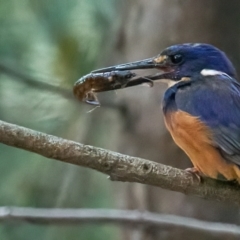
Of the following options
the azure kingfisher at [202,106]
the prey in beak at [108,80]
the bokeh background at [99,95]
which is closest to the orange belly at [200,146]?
the azure kingfisher at [202,106]

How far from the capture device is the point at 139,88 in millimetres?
2436

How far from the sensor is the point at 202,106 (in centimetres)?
195

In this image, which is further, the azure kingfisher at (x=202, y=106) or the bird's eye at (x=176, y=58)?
the bird's eye at (x=176, y=58)

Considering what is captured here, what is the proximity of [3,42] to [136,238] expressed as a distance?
870 mm

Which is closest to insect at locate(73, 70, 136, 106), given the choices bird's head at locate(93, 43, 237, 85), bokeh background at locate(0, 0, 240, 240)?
bird's head at locate(93, 43, 237, 85)

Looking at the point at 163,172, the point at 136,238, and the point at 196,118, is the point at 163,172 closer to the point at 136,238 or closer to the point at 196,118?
the point at 196,118

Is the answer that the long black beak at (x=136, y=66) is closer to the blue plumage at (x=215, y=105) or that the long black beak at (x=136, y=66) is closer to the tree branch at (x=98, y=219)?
the blue plumage at (x=215, y=105)

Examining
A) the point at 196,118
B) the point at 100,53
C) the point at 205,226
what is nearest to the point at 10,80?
the point at 100,53

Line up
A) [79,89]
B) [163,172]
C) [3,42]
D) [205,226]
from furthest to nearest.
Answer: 1. [3,42]
2. [79,89]
3. [205,226]
4. [163,172]

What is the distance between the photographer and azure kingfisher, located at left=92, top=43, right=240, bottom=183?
1878 mm

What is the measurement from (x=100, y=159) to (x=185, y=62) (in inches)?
27.7

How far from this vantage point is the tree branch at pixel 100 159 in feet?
4.77

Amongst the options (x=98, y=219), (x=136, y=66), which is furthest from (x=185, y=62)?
(x=98, y=219)

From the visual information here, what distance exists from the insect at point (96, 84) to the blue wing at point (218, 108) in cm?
17
